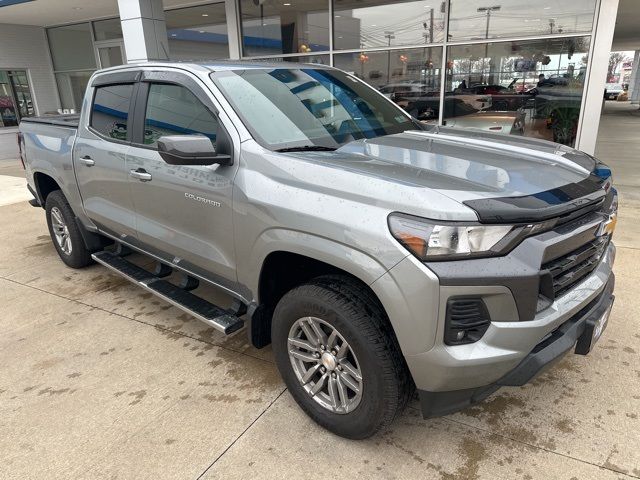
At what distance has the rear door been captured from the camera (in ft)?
12.4

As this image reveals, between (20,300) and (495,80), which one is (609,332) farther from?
(495,80)

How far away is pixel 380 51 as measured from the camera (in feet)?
32.1

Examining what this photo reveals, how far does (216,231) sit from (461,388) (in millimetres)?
1670

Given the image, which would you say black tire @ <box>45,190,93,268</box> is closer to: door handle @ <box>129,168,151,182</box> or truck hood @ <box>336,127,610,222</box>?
door handle @ <box>129,168,151,182</box>

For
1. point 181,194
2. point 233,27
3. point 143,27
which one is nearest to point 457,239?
point 181,194

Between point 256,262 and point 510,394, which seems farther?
point 510,394

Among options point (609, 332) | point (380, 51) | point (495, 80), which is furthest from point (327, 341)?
point (380, 51)

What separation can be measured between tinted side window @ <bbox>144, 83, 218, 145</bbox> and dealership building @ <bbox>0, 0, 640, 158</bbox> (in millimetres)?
6219

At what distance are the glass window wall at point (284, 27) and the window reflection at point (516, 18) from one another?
2.95m

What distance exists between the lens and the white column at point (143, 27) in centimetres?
946

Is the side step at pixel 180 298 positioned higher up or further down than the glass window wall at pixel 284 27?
further down

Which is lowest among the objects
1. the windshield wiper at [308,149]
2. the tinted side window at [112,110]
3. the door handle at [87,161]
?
the door handle at [87,161]

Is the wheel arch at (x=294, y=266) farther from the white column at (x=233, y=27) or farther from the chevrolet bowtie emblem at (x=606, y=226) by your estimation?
the white column at (x=233, y=27)

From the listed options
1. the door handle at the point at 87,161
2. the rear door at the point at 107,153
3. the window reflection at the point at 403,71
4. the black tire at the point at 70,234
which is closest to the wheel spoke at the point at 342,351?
the rear door at the point at 107,153
